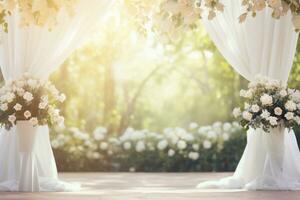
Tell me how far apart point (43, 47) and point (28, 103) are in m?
0.68

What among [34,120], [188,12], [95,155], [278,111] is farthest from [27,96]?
[95,155]

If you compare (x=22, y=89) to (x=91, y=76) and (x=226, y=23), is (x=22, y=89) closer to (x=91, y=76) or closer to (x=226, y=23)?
(x=226, y=23)

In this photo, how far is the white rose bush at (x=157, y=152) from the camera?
370 inches

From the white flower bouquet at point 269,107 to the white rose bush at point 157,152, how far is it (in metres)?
3.48

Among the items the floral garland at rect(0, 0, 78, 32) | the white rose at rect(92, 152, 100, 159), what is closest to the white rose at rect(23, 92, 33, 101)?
the floral garland at rect(0, 0, 78, 32)

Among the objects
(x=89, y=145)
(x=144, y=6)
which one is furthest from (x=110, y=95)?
(x=144, y=6)

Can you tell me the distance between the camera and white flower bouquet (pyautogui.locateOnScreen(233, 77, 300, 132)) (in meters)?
5.74

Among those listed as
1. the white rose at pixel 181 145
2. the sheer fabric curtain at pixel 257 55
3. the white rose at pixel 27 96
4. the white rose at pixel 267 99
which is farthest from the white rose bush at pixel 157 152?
the white rose at pixel 27 96

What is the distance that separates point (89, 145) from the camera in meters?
9.67

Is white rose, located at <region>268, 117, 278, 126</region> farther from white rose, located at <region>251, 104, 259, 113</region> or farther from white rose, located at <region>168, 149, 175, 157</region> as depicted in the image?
white rose, located at <region>168, 149, 175, 157</region>

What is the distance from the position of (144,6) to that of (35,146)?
1775 millimetres

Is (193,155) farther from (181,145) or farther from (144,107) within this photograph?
(144,107)

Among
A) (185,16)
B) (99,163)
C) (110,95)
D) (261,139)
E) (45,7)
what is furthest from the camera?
(110,95)

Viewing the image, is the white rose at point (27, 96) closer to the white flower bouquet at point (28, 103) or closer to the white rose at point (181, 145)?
the white flower bouquet at point (28, 103)
